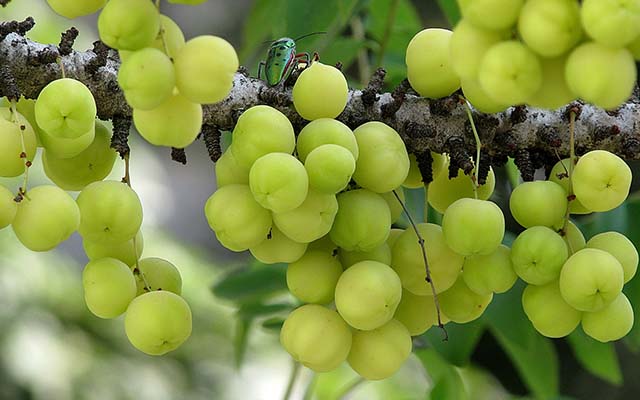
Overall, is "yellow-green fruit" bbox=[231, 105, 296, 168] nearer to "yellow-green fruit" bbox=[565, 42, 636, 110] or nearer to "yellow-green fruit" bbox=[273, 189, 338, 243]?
"yellow-green fruit" bbox=[273, 189, 338, 243]

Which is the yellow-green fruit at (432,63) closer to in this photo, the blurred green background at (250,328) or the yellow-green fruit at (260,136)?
the yellow-green fruit at (260,136)

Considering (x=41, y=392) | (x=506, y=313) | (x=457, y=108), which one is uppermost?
(x=457, y=108)

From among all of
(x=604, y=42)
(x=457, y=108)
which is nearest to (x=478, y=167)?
(x=457, y=108)

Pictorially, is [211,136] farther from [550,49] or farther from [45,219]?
[550,49]

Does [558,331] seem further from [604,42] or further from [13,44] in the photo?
[13,44]

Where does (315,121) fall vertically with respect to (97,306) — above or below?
above

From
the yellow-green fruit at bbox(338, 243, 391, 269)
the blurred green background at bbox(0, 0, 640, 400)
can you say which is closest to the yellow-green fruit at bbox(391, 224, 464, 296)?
the yellow-green fruit at bbox(338, 243, 391, 269)
